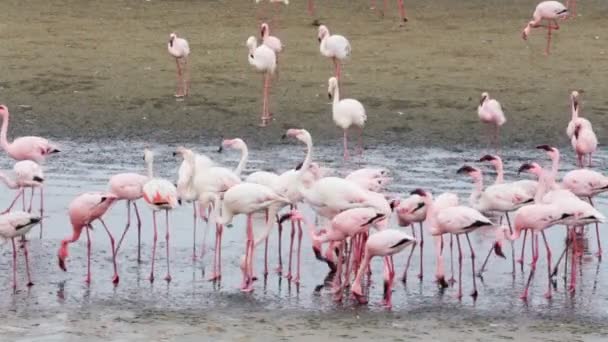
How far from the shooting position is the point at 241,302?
948 cm

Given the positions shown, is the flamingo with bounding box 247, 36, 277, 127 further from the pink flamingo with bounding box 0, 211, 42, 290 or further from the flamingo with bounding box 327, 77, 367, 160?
the pink flamingo with bounding box 0, 211, 42, 290

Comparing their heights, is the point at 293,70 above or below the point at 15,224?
above

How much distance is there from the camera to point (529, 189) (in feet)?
35.5

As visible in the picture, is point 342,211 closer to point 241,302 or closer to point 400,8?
point 241,302

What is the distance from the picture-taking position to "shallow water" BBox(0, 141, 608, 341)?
880cm

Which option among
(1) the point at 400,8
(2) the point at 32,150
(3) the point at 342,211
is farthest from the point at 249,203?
(1) the point at 400,8

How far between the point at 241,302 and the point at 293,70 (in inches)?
328

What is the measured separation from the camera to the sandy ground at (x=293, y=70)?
1538 centimetres

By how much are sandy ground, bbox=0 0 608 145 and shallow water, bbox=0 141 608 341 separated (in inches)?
143

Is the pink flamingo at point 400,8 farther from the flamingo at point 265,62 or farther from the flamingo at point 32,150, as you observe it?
the flamingo at point 32,150

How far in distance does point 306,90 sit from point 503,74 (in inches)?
94.0

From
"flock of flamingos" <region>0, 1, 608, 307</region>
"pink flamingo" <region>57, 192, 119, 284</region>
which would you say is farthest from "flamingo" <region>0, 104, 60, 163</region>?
"pink flamingo" <region>57, 192, 119, 284</region>

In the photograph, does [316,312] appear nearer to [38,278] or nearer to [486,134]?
[38,278]

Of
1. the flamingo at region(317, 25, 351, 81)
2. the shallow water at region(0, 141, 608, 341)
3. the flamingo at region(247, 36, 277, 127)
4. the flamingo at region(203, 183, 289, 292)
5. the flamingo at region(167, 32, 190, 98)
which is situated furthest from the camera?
the flamingo at region(167, 32, 190, 98)
